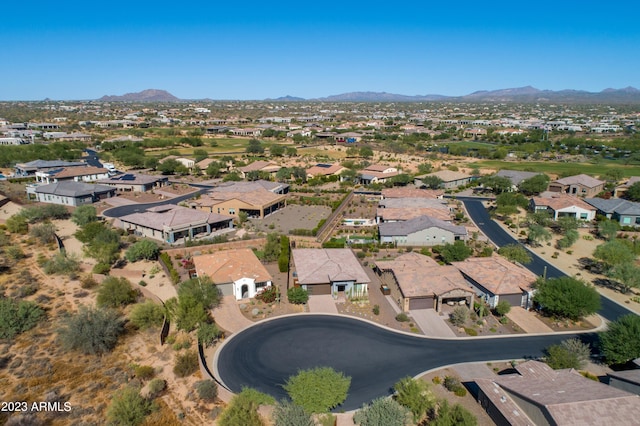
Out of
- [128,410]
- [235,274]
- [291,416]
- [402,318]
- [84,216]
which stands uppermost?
[84,216]

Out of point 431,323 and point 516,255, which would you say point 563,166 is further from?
point 431,323

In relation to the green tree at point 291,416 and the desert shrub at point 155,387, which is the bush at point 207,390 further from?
the green tree at point 291,416

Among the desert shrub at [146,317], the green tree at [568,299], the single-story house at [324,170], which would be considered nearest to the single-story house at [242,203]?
the single-story house at [324,170]

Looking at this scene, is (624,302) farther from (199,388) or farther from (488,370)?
(199,388)

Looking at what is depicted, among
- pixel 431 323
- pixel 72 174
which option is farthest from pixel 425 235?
pixel 72 174

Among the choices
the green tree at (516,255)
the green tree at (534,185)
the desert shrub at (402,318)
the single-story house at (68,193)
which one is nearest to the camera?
the desert shrub at (402,318)
